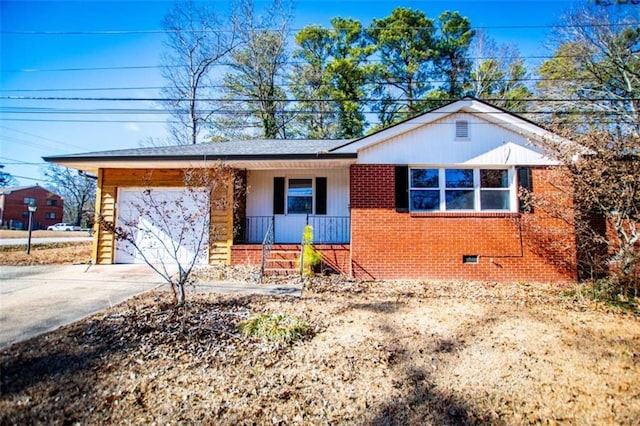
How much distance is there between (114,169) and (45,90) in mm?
3186

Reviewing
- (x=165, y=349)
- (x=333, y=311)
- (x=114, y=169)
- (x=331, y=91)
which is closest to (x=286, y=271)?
(x=333, y=311)

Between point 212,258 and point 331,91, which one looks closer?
point 212,258

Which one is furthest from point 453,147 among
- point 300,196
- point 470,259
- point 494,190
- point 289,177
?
point 289,177

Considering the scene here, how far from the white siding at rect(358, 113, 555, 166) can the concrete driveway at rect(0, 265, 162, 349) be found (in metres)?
6.40

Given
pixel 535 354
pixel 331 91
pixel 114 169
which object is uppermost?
pixel 331 91

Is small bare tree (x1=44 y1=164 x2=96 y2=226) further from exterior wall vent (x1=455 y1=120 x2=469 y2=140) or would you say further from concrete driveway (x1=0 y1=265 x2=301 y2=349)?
exterior wall vent (x1=455 y1=120 x2=469 y2=140)

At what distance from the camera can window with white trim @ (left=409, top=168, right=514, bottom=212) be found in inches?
319

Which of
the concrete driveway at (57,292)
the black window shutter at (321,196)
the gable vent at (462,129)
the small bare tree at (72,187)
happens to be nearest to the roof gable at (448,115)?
the gable vent at (462,129)

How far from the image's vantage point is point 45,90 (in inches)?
367

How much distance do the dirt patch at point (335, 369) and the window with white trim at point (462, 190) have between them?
138 inches

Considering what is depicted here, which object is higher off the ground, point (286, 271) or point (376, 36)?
point (376, 36)

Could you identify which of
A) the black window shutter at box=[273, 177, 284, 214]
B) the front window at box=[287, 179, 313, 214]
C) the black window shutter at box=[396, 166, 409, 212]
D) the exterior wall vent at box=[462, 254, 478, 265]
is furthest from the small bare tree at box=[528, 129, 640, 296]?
the black window shutter at box=[273, 177, 284, 214]

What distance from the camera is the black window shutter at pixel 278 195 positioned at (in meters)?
10.1

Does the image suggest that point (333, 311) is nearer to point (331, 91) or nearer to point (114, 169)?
point (114, 169)
